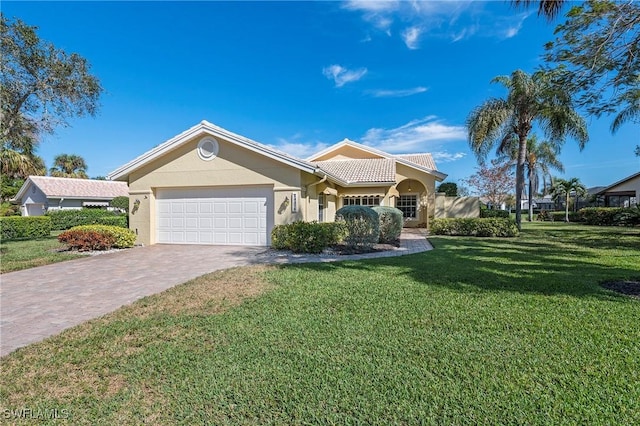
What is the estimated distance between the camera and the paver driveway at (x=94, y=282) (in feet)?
17.9

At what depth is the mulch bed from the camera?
→ 633 cm

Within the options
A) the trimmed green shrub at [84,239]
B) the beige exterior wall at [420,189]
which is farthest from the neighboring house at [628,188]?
the trimmed green shrub at [84,239]

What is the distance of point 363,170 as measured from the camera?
21734 mm

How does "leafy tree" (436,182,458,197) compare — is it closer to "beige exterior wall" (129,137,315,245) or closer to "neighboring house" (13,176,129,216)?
"beige exterior wall" (129,137,315,245)

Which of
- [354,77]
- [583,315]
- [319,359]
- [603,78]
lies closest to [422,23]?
[354,77]

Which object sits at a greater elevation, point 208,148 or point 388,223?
point 208,148

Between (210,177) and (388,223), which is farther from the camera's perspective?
(388,223)

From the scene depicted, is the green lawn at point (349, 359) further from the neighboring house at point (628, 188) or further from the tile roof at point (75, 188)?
the neighboring house at point (628, 188)

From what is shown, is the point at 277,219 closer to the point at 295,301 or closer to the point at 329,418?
the point at 295,301

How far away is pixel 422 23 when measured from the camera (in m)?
14.8

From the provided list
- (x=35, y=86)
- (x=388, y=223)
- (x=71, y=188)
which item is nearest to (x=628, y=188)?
(x=388, y=223)

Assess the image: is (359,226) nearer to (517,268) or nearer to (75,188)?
(517,268)

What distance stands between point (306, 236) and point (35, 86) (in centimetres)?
1484

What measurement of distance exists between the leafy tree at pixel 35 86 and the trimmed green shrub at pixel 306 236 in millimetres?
12740
